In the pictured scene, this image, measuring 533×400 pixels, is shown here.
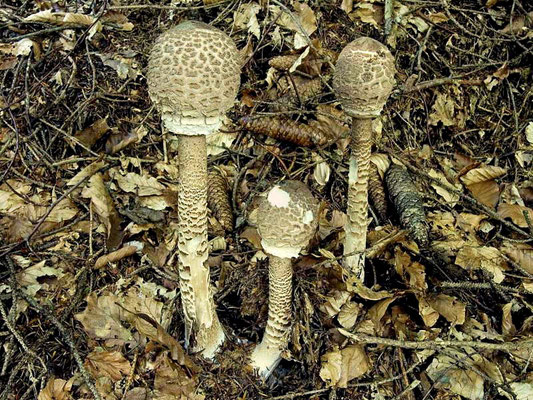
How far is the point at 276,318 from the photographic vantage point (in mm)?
3111

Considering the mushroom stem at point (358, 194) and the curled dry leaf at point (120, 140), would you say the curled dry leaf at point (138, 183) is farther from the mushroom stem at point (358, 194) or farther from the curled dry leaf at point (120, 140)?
the mushroom stem at point (358, 194)

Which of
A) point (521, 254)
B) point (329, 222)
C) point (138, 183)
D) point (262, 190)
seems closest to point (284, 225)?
point (329, 222)

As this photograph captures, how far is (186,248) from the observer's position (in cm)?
288

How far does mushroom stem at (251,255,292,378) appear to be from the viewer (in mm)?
2959

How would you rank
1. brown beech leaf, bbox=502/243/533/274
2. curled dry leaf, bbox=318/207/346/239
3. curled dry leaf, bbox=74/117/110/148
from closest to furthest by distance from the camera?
brown beech leaf, bbox=502/243/533/274, curled dry leaf, bbox=318/207/346/239, curled dry leaf, bbox=74/117/110/148

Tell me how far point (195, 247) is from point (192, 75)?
1041 mm

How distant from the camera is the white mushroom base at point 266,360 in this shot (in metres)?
3.19

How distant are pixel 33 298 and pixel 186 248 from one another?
3.92ft

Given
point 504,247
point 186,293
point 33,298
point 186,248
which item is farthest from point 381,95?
point 33,298

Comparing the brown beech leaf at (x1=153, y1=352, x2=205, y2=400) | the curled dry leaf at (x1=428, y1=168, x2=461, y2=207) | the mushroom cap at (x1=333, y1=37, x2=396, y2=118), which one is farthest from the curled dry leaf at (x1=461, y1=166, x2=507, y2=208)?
the brown beech leaf at (x1=153, y1=352, x2=205, y2=400)

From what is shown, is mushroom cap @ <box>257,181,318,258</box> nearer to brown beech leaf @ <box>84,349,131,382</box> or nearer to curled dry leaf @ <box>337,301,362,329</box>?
curled dry leaf @ <box>337,301,362,329</box>

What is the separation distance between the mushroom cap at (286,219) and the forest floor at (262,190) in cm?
70

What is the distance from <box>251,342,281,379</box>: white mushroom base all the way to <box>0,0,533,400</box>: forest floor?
0.25ft

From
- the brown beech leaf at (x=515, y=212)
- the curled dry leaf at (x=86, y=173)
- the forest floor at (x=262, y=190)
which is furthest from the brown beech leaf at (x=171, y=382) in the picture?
the brown beech leaf at (x=515, y=212)
